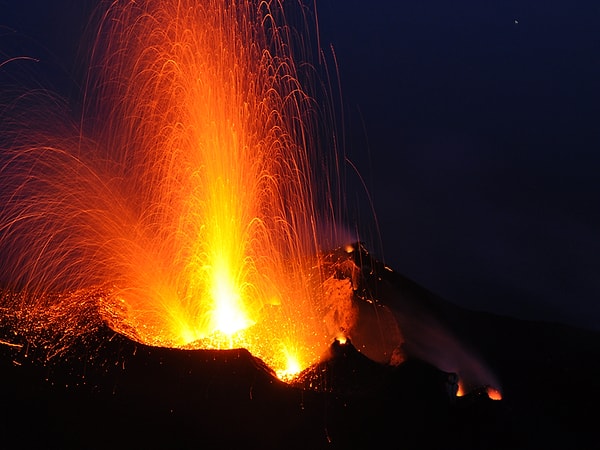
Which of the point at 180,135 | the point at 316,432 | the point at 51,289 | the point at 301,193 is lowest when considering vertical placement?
the point at 316,432

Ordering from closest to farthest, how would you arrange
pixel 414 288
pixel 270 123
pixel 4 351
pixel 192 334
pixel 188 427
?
pixel 188 427 → pixel 4 351 → pixel 192 334 → pixel 270 123 → pixel 414 288

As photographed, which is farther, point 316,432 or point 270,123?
point 270,123

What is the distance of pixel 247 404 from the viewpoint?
26.0 feet

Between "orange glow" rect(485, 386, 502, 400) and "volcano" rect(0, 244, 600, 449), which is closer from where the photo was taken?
"volcano" rect(0, 244, 600, 449)

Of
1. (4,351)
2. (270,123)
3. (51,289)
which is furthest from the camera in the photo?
(270,123)

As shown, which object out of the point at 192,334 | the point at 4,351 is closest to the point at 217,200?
the point at 192,334

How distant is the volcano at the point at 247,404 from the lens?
7.46 metres

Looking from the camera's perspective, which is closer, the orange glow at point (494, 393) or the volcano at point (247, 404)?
the volcano at point (247, 404)

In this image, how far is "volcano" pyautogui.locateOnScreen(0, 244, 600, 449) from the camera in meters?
7.46

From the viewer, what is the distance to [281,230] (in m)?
12.6

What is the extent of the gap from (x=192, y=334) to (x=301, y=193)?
433 cm

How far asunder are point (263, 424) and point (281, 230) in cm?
559

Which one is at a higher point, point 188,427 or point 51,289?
point 51,289

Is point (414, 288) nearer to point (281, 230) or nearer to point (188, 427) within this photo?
point (281, 230)
